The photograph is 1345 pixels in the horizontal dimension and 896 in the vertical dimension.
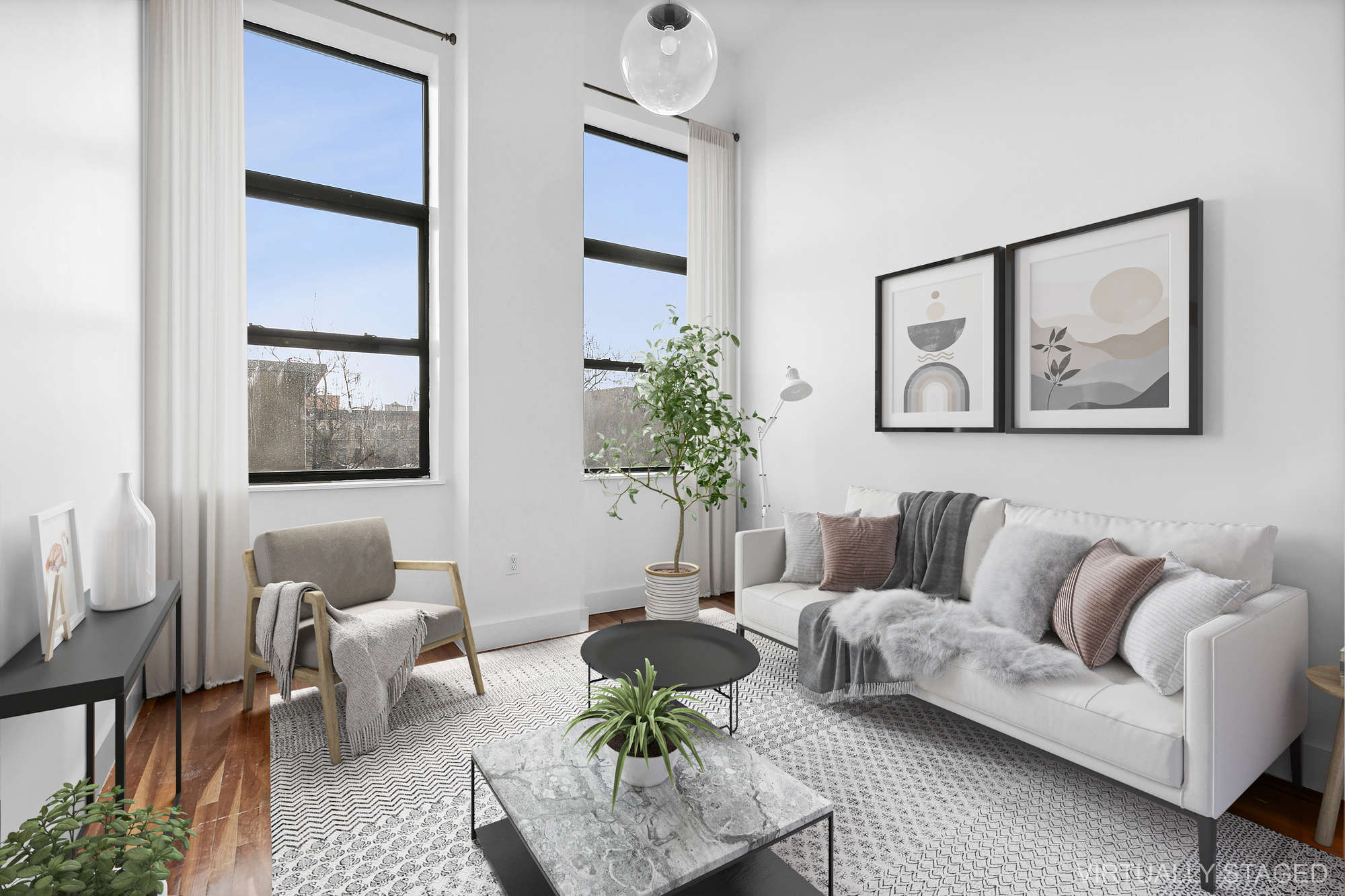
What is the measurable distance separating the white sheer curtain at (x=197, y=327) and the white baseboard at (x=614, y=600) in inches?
74.8

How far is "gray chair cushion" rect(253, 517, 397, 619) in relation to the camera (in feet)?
8.55

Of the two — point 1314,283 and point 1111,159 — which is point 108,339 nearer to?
point 1111,159

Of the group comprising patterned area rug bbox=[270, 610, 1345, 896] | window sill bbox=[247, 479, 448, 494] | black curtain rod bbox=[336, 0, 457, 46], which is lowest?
patterned area rug bbox=[270, 610, 1345, 896]

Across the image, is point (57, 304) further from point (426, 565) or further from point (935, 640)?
point (935, 640)

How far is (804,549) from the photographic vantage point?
3.20m

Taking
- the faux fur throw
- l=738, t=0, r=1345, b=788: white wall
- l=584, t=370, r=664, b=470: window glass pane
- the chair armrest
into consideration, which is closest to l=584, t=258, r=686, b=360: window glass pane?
l=584, t=370, r=664, b=470: window glass pane

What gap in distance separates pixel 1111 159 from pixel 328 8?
370cm

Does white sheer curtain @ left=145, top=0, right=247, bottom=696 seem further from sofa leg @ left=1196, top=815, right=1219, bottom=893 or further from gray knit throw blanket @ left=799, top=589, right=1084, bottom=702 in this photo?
sofa leg @ left=1196, top=815, right=1219, bottom=893

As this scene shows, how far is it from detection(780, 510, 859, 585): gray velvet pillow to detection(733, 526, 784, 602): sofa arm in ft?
0.18

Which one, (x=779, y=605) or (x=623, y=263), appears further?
(x=623, y=263)

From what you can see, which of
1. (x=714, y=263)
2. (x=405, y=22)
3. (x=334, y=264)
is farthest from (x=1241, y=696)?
(x=405, y=22)

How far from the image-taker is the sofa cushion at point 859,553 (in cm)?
300

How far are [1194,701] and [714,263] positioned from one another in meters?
3.62

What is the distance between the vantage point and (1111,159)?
2604mm
